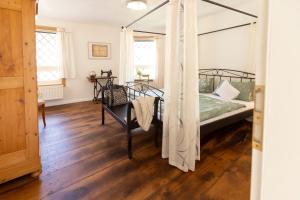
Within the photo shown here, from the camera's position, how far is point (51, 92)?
489 cm

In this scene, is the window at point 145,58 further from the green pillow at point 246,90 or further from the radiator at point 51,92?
the green pillow at point 246,90

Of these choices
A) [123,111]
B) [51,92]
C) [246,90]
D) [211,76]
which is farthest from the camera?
[51,92]

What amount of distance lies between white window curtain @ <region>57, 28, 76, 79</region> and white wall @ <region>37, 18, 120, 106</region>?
0.19 metres

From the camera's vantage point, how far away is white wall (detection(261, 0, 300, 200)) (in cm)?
44

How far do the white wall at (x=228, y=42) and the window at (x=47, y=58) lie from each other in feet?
12.7

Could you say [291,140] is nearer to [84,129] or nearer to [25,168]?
[25,168]

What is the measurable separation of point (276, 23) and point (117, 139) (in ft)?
8.92

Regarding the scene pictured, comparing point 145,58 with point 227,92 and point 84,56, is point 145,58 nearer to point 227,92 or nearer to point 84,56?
point 84,56

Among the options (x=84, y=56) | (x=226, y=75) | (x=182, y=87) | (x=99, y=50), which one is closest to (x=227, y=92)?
(x=226, y=75)

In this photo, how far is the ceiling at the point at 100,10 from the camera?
3.54 metres

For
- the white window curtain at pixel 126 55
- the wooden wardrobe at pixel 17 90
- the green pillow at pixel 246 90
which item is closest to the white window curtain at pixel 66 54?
the white window curtain at pixel 126 55

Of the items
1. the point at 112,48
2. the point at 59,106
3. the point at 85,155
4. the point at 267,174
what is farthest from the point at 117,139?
the point at 112,48

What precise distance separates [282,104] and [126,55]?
13.2 ft

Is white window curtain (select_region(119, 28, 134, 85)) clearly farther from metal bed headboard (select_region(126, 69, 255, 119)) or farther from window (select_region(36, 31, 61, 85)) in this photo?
window (select_region(36, 31, 61, 85))
